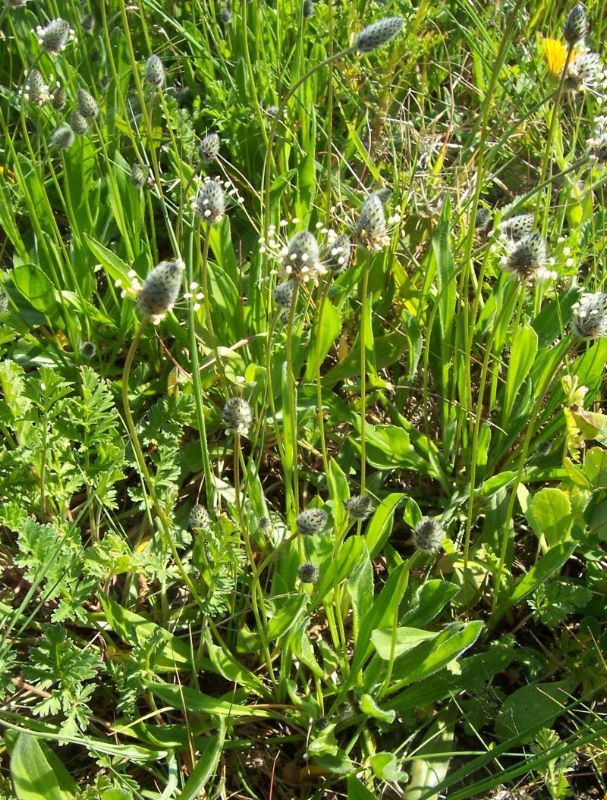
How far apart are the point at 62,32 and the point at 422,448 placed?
1.65 metres

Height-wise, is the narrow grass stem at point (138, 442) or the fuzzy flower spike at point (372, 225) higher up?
the fuzzy flower spike at point (372, 225)

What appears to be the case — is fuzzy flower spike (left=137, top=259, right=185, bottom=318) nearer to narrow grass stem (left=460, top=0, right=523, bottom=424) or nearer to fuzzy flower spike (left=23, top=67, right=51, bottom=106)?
narrow grass stem (left=460, top=0, right=523, bottom=424)

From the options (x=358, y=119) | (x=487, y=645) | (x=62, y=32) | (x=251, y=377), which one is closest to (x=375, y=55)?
(x=358, y=119)

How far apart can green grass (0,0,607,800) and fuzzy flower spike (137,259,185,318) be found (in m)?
0.20

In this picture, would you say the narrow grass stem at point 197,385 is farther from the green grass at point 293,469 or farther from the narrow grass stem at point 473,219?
the narrow grass stem at point 473,219

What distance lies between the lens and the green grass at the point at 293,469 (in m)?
2.00

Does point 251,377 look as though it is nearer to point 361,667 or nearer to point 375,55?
point 361,667

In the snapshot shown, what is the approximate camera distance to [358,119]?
11.9 ft

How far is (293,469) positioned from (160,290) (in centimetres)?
86

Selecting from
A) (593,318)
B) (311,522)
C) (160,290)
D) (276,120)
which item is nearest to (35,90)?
(276,120)

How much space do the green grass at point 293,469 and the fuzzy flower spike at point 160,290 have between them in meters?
0.20

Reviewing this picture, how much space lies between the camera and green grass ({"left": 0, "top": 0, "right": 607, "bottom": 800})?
200cm

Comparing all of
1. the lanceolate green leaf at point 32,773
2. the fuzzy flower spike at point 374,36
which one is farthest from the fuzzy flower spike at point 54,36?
the lanceolate green leaf at point 32,773

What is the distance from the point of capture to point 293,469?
212cm
